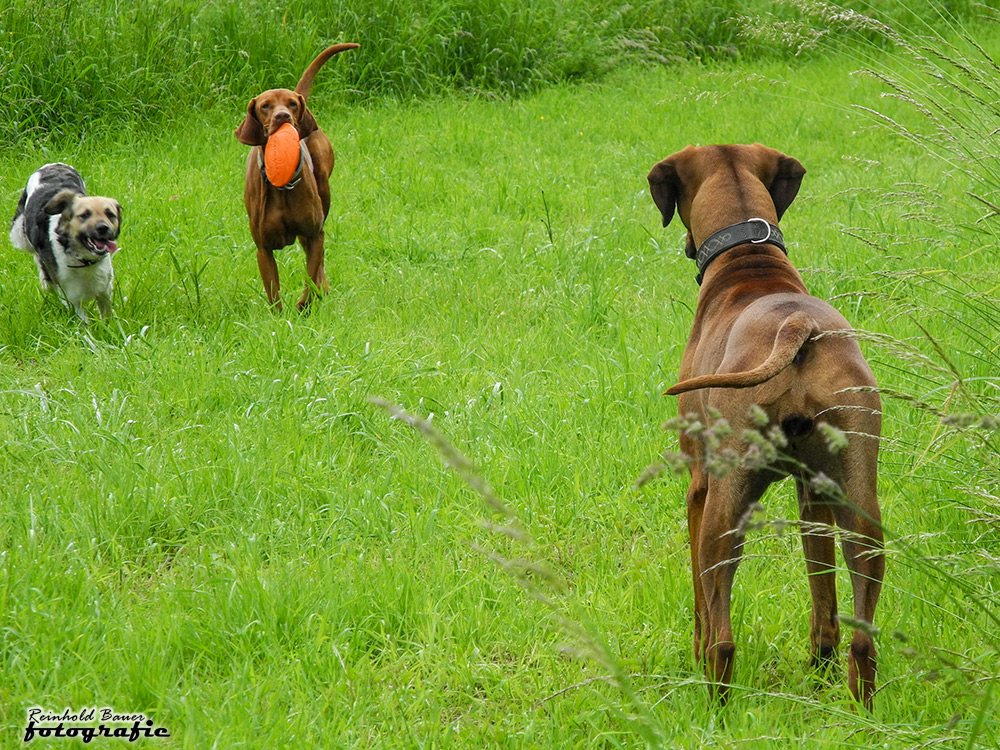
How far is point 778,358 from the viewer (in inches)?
84.5

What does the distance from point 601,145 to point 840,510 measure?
20.6 feet

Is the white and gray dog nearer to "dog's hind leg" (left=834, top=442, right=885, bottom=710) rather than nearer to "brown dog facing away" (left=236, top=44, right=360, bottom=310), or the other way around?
"brown dog facing away" (left=236, top=44, right=360, bottom=310)

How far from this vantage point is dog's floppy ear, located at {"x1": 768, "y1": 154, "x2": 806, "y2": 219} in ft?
10.6

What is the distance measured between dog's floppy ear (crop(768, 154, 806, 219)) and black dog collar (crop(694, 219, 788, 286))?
1.00 ft

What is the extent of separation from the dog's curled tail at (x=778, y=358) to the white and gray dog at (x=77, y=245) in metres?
3.58

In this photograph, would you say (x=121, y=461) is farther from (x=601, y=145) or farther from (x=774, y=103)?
(x=774, y=103)

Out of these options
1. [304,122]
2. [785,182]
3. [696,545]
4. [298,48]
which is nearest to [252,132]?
[304,122]

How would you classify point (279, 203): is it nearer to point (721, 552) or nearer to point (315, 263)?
point (315, 263)

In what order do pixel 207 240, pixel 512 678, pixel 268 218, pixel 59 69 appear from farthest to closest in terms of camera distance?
1. pixel 59 69
2. pixel 207 240
3. pixel 268 218
4. pixel 512 678

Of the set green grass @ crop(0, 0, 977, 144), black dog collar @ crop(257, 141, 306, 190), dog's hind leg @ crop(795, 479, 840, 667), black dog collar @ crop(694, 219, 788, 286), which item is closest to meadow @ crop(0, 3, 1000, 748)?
dog's hind leg @ crop(795, 479, 840, 667)

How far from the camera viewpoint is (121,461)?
3475 mm

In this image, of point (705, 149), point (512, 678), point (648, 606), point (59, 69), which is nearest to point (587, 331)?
point (705, 149)

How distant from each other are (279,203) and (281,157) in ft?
0.86

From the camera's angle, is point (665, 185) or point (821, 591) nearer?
point (821, 591)
